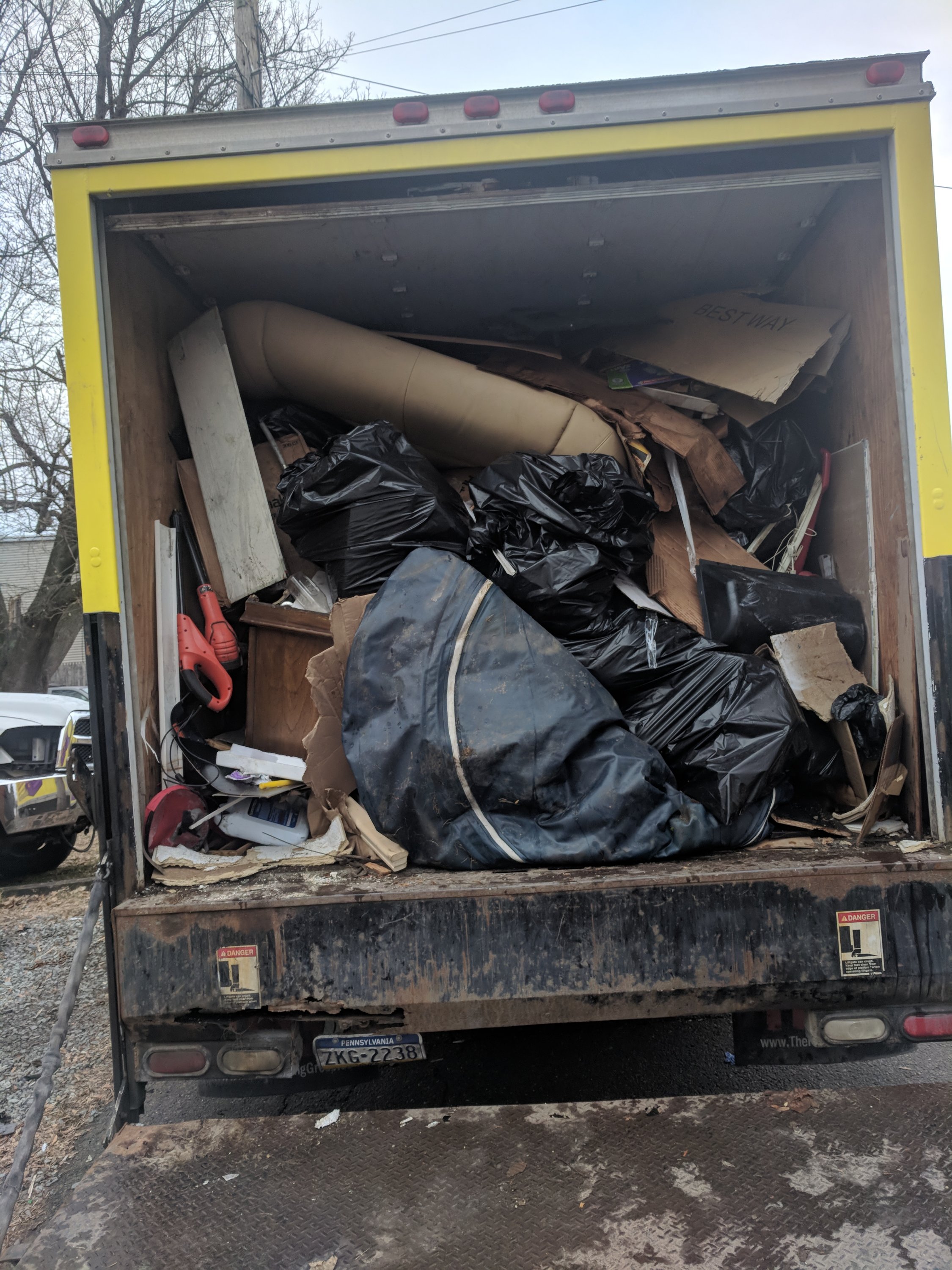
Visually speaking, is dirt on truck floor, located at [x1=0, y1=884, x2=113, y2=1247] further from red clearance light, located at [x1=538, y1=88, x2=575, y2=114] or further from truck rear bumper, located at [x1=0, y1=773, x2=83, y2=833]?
red clearance light, located at [x1=538, y1=88, x2=575, y2=114]

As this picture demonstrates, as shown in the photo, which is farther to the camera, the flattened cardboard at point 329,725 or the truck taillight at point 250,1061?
the flattened cardboard at point 329,725

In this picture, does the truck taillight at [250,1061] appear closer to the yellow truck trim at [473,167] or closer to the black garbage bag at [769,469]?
the yellow truck trim at [473,167]

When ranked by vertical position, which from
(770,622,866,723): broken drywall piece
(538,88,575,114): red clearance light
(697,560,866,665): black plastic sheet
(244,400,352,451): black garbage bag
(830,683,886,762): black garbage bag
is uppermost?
(538,88,575,114): red clearance light

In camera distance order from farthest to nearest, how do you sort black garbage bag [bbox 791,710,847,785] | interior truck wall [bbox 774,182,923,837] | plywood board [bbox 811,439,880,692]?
plywood board [bbox 811,439,880,692] → black garbage bag [bbox 791,710,847,785] → interior truck wall [bbox 774,182,923,837]

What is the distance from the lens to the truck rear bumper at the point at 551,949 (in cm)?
171

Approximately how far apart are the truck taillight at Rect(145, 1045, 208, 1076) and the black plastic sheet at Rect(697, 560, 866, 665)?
176cm

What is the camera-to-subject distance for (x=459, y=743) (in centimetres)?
194

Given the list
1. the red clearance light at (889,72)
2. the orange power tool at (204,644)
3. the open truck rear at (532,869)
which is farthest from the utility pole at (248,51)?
the red clearance light at (889,72)

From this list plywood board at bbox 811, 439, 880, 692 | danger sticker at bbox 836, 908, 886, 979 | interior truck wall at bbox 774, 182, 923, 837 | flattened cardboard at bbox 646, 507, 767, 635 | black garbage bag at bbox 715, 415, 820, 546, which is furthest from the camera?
black garbage bag at bbox 715, 415, 820, 546

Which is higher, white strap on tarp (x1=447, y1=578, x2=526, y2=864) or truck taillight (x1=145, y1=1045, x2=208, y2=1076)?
white strap on tarp (x1=447, y1=578, x2=526, y2=864)

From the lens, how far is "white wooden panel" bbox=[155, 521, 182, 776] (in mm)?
2244

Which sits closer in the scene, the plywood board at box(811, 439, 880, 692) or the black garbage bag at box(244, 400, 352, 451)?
the plywood board at box(811, 439, 880, 692)

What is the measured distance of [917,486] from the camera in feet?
6.20

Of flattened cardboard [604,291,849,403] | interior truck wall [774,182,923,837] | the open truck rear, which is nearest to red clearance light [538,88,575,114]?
the open truck rear
